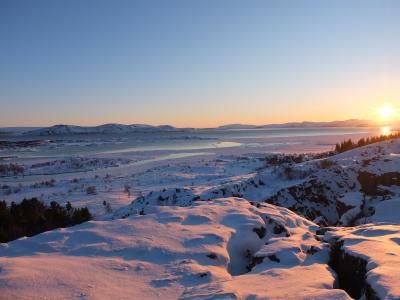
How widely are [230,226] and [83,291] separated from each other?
10.8 feet

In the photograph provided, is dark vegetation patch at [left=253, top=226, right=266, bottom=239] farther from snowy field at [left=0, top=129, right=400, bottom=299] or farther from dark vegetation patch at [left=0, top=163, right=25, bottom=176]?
dark vegetation patch at [left=0, top=163, right=25, bottom=176]

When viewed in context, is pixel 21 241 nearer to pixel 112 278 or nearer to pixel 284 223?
pixel 112 278

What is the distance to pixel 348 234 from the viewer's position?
6.23 meters

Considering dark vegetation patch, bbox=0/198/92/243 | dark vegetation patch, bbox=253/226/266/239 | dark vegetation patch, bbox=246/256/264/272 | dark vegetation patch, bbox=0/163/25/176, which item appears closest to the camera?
dark vegetation patch, bbox=246/256/264/272

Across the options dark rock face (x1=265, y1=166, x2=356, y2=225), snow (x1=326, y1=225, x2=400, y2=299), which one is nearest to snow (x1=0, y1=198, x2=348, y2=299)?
snow (x1=326, y1=225, x2=400, y2=299)

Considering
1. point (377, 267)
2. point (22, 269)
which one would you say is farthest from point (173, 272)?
point (377, 267)

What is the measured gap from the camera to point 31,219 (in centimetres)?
926

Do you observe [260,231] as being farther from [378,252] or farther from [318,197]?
[318,197]

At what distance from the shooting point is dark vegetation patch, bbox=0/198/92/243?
28.3 feet

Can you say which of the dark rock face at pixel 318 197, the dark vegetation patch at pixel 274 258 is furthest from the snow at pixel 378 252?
the dark rock face at pixel 318 197

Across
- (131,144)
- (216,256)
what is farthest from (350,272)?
(131,144)

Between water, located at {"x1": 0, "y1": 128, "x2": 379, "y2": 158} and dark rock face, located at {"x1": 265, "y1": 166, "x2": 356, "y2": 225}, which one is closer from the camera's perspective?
dark rock face, located at {"x1": 265, "y1": 166, "x2": 356, "y2": 225}

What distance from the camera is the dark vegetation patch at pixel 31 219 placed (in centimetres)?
862

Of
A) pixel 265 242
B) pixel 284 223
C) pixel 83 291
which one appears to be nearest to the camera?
pixel 83 291
